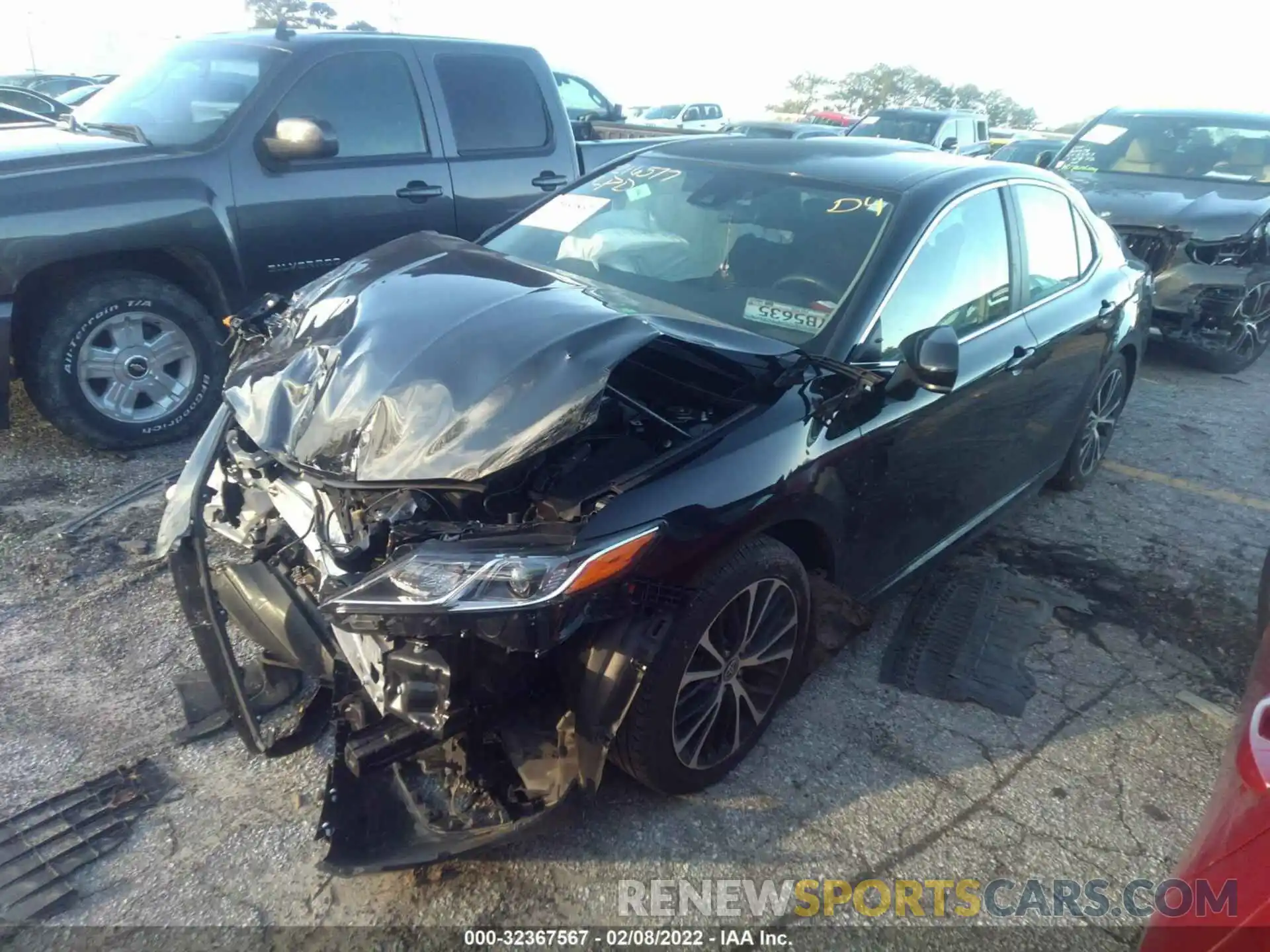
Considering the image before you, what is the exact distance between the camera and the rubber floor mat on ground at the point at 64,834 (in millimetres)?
2342

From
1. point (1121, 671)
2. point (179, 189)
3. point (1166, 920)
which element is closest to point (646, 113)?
point (179, 189)

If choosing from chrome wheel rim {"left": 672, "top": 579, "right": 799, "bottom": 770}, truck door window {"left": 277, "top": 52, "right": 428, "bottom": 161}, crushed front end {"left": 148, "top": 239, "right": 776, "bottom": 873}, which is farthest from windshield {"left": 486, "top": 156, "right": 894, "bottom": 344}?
truck door window {"left": 277, "top": 52, "right": 428, "bottom": 161}

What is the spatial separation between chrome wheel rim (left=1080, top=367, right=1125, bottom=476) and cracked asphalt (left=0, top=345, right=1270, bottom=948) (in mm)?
821

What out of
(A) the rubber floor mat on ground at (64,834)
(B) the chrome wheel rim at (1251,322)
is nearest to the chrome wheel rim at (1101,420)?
(B) the chrome wheel rim at (1251,322)

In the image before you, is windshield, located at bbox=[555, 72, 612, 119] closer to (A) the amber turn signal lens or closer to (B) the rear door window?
(B) the rear door window

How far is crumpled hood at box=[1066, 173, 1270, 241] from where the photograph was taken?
7164mm

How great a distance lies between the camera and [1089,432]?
4.94 m

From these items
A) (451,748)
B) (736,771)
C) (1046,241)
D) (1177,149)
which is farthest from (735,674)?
(1177,149)

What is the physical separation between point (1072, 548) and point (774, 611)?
2449 millimetres

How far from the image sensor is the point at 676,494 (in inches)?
95.4

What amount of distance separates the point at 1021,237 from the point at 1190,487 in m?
2.46

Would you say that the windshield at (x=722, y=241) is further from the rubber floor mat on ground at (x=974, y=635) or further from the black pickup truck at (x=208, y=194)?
the black pickup truck at (x=208, y=194)

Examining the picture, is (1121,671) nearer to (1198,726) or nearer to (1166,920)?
(1198,726)

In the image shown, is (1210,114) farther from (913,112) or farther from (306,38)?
(913,112)
